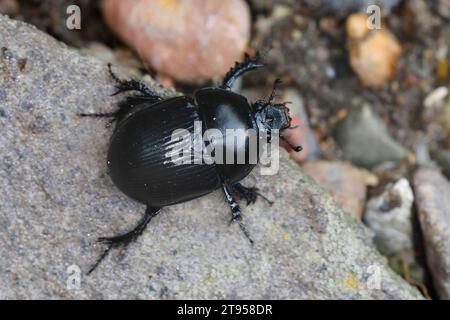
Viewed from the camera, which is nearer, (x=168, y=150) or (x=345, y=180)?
(x=168, y=150)

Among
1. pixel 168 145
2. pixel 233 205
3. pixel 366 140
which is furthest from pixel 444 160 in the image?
pixel 168 145

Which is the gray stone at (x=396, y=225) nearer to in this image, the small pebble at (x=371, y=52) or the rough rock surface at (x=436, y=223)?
the rough rock surface at (x=436, y=223)

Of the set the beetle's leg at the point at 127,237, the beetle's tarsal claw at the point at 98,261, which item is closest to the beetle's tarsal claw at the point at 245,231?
the beetle's leg at the point at 127,237

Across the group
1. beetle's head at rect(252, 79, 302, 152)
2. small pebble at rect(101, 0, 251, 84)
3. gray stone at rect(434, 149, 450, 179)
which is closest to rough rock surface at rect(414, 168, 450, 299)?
gray stone at rect(434, 149, 450, 179)

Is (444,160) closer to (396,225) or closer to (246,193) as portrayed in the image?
(396,225)

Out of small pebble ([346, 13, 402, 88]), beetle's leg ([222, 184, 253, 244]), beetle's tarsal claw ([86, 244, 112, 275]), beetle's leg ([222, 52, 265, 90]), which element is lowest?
beetle's tarsal claw ([86, 244, 112, 275])

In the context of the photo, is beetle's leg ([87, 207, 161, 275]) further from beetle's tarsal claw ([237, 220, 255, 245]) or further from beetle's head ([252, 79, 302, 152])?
beetle's head ([252, 79, 302, 152])
